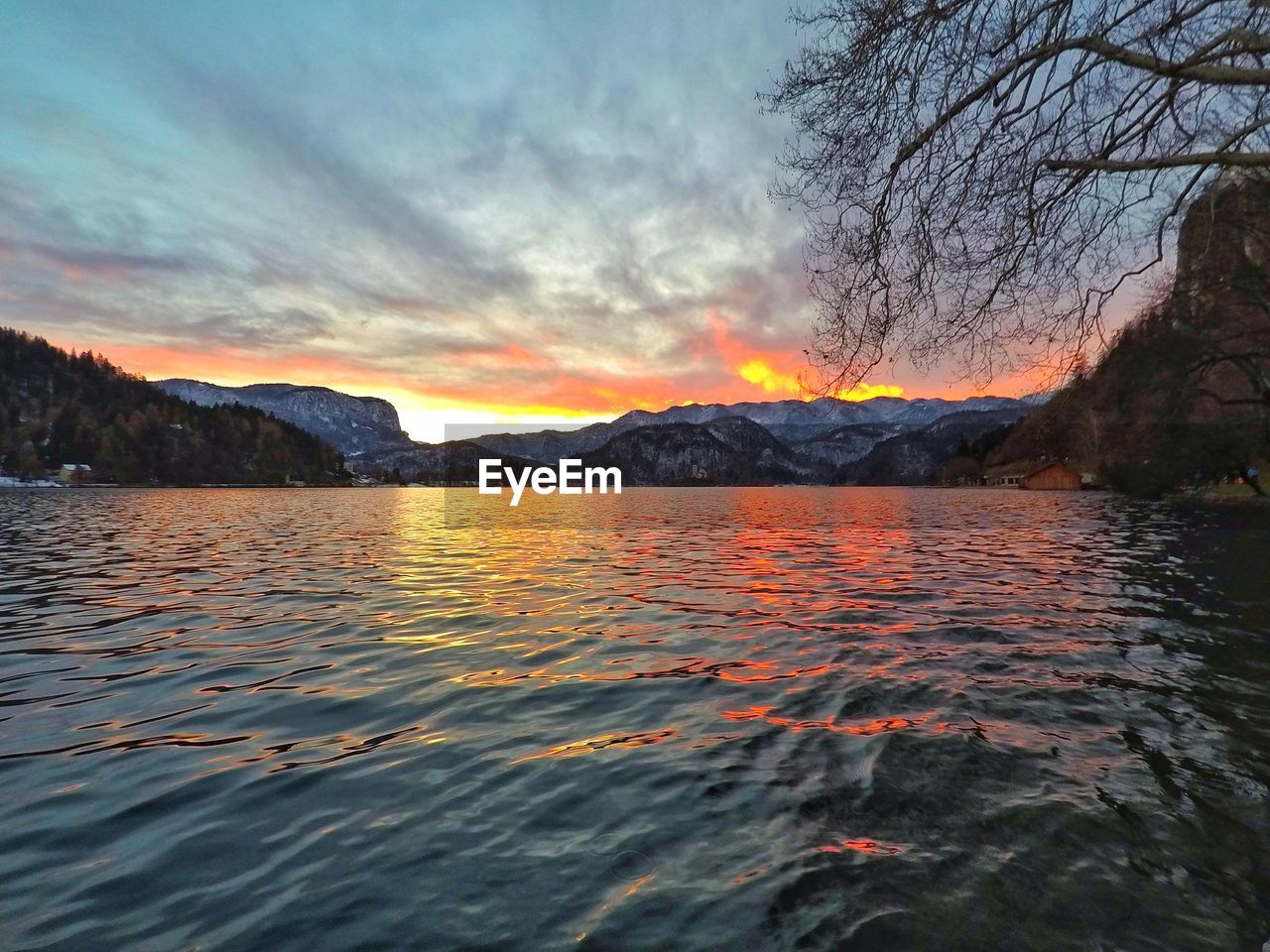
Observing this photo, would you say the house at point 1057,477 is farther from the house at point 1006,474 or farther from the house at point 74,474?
the house at point 74,474

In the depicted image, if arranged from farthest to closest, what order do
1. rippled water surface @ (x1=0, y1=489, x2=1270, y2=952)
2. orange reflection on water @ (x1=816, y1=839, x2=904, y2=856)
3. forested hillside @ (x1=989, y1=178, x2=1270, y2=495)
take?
forested hillside @ (x1=989, y1=178, x2=1270, y2=495), orange reflection on water @ (x1=816, y1=839, x2=904, y2=856), rippled water surface @ (x1=0, y1=489, x2=1270, y2=952)

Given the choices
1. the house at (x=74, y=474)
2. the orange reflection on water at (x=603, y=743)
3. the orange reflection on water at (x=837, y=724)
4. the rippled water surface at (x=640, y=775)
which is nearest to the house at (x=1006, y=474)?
the rippled water surface at (x=640, y=775)

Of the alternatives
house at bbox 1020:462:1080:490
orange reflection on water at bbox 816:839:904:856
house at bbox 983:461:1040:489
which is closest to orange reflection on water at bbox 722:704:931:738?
orange reflection on water at bbox 816:839:904:856

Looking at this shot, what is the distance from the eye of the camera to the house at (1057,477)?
128375 mm

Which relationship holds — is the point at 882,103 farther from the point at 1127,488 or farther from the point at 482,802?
the point at 1127,488

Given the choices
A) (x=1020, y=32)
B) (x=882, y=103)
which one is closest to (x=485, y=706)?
(x=882, y=103)

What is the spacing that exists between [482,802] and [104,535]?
43.4 metres

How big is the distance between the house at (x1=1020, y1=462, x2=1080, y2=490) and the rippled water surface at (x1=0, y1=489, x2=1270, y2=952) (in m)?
139

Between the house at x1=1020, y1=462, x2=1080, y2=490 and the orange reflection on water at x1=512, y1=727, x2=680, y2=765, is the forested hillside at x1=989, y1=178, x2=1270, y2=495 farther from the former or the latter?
the house at x1=1020, y1=462, x2=1080, y2=490

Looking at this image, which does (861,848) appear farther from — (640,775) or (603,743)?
(603,743)

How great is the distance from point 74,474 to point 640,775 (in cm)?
25456

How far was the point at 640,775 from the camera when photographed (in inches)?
234

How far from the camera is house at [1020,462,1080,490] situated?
12838 cm

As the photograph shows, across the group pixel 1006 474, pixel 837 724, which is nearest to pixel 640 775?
pixel 837 724
